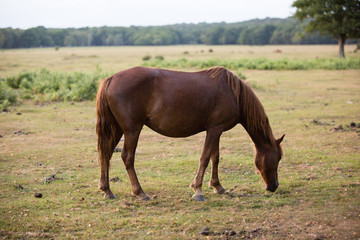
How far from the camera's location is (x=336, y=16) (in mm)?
38938

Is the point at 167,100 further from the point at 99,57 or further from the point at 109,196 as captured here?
the point at 99,57

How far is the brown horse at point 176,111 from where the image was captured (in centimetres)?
570

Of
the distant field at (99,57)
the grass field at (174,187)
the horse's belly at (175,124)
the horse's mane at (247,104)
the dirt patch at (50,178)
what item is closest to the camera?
the grass field at (174,187)

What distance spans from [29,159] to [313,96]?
1385cm

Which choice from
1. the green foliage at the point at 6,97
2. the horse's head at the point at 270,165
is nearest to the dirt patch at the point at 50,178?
the horse's head at the point at 270,165

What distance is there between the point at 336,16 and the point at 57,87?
108 feet

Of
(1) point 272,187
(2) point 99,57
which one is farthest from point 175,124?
(2) point 99,57

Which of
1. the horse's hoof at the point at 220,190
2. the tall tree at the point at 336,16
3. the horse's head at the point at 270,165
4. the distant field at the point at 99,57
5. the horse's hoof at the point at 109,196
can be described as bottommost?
the horse's hoof at the point at 220,190

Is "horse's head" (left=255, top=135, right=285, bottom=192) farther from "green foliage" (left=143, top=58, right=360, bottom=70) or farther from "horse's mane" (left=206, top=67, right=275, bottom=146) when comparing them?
"green foliage" (left=143, top=58, right=360, bottom=70)

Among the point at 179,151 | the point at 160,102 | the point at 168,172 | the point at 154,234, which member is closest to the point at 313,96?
the point at 179,151

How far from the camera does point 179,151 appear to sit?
8906 mm

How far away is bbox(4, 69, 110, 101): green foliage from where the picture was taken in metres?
16.1

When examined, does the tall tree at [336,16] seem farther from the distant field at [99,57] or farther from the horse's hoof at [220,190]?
the horse's hoof at [220,190]

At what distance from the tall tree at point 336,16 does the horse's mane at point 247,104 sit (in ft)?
120
